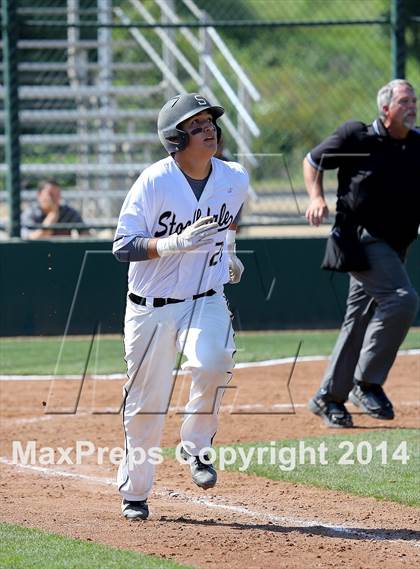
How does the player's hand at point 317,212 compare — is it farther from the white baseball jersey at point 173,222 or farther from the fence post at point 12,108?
the fence post at point 12,108

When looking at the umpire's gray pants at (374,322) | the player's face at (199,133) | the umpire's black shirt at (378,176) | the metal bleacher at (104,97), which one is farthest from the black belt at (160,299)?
the metal bleacher at (104,97)

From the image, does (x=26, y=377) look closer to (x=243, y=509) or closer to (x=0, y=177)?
(x=243, y=509)

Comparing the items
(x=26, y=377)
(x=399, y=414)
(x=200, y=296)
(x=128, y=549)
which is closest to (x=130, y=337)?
(x=200, y=296)

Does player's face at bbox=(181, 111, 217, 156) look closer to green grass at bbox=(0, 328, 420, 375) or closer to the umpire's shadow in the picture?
the umpire's shadow

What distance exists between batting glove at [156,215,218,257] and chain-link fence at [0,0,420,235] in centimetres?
699

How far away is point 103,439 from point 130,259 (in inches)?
101

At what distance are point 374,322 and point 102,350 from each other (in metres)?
4.34

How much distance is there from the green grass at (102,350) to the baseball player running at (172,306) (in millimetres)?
4829

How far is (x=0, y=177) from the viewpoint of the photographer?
64.6 feet

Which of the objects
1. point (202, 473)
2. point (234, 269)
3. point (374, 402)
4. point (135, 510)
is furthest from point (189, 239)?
point (374, 402)

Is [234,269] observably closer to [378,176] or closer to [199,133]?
[199,133]

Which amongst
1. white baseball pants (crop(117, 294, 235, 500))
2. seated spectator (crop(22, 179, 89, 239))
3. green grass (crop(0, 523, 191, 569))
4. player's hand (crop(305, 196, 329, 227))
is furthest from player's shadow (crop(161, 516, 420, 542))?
seated spectator (crop(22, 179, 89, 239))

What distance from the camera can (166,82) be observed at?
1877cm

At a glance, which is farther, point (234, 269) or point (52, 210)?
point (52, 210)
